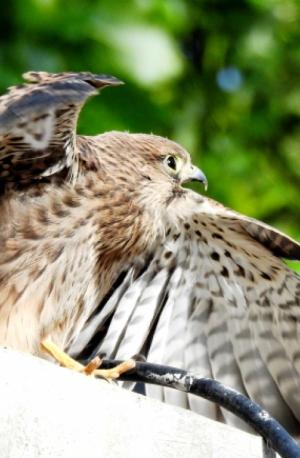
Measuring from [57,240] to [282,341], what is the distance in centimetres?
105

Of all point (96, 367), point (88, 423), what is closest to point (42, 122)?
point (96, 367)

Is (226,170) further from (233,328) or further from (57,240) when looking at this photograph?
(57,240)

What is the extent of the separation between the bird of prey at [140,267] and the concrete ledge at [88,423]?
1469 mm

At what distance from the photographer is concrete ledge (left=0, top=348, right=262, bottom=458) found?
3.08 m

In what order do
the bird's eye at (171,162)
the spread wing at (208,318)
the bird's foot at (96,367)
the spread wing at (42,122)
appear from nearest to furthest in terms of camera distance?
the bird's foot at (96,367)
the spread wing at (42,122)
the spread wing at (208,318)
the bird's eye at (171,162)

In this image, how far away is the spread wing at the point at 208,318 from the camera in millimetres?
5277

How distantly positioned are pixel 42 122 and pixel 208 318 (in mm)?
1342

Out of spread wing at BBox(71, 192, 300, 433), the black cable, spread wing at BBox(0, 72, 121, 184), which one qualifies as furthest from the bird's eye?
the black cable

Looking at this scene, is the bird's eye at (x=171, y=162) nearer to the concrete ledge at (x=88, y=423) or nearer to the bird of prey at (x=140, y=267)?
the bird of prey at (x=140, y=267)

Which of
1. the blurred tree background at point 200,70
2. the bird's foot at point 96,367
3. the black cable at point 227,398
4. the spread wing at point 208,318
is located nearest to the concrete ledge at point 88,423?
the black cable at point 227,398

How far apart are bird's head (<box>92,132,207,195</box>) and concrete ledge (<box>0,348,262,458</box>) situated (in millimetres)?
2106

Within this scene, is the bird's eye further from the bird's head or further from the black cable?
the black cable

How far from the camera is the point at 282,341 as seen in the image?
5.37m

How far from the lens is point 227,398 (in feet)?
11.7
